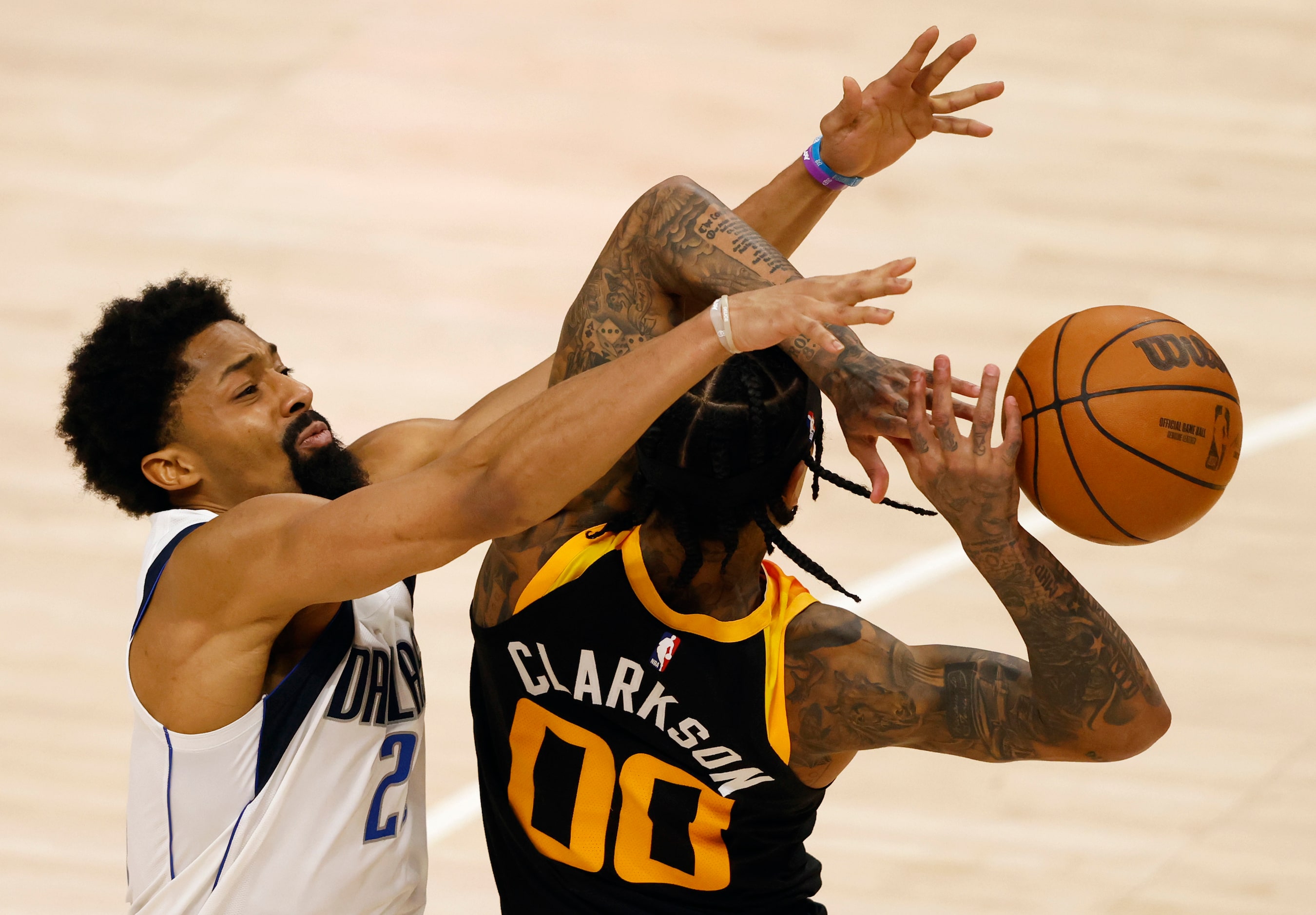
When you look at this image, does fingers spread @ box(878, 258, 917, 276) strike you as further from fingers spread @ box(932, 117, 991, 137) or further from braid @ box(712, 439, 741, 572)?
fingers spread @ box(932, 117, 991, 137)

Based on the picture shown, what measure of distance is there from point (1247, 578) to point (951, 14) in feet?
11.0

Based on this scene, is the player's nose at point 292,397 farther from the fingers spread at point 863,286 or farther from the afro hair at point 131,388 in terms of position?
the fingers spread at point 863,286

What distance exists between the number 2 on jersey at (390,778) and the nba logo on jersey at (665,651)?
0.75 metres

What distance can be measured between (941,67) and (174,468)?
2.07 meters

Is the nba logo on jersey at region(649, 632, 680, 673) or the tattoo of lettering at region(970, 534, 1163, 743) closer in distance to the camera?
the tattoo of lettering at region(970, 534, 1163, 743)

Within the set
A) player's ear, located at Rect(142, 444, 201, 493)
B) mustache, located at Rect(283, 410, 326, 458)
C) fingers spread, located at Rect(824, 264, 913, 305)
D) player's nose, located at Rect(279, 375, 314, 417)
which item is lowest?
fingers spread, located at Rect(824, 264, 913, 305)

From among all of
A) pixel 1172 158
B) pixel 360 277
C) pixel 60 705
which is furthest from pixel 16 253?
pixel 1172 158

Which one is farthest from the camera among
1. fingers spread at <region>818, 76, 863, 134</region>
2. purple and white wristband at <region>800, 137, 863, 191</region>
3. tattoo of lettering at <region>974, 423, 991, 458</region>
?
purple and white wristband at <region>800, 137, 863, 191</region>

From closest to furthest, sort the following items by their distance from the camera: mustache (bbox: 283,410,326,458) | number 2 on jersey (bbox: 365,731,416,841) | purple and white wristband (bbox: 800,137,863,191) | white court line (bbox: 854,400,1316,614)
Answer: number 2 on jersey (bbox: 365,731,416,841), mustache (bbox: 283,410,326,458), purple and white wristband (bbox: 800,137,863,191), white court line (bbox: 854,400,1316,614)

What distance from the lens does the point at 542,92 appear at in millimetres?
6418

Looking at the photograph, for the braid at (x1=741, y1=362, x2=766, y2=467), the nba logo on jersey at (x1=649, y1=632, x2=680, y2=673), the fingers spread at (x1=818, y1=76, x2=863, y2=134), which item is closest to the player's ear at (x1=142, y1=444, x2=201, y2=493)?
the nba logo on jersey at (x1=649, y1=632, x2=680, y2=673)

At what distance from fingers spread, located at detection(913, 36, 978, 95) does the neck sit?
1.33 meters

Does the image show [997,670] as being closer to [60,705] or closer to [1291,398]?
[60,705]

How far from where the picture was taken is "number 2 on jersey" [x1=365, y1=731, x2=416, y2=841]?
2.74 m
